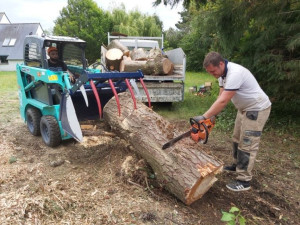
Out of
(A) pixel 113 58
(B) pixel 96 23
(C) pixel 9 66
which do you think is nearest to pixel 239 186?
(A) pixel 113 58

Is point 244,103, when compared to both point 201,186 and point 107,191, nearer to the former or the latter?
point 201,186

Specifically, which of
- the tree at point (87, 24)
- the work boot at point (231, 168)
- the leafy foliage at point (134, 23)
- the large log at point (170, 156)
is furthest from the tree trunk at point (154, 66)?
the tree at point (87, 24)

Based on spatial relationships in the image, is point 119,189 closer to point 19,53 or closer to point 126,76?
point 126,76

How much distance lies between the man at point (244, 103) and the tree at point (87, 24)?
22.6m

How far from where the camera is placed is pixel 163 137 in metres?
3.21

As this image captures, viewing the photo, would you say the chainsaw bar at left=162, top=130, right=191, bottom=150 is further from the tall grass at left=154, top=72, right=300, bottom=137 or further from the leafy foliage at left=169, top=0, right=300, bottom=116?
the tall grass at left=154, top=72, right=300, bottom=137

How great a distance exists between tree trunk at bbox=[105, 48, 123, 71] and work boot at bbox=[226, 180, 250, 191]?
5.33m

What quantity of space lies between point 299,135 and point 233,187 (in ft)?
9.48

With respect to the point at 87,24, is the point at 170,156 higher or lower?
lower

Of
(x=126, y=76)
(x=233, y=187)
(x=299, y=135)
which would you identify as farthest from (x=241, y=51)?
(x=233, y=187)

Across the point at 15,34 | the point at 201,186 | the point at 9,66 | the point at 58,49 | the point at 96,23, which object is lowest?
the point at 9,66

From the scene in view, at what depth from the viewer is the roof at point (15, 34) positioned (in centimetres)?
2949

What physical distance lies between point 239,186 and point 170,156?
1017 mm

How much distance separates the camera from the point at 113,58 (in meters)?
7.51
